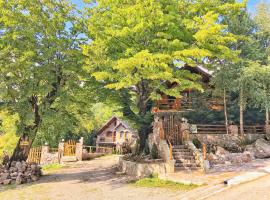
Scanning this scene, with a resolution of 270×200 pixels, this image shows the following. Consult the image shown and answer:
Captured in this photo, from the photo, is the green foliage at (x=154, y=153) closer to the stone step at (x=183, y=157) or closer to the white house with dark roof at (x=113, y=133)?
the stone step at (x=183, y=157)

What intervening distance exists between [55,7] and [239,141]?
1875 cm

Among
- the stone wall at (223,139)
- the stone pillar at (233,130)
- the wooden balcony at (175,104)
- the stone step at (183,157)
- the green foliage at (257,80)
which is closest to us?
the stone step at (183,157)

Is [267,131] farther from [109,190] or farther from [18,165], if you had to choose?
[18,165]

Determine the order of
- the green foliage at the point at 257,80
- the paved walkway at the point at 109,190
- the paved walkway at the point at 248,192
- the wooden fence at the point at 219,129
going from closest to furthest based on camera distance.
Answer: the paved walkway at the point at 248,192, the paved walkway at the point at 109,190, the green foliage at the point at 257,80, the wooden fence at the point at 219,129

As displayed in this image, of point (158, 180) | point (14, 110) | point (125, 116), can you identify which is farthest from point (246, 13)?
point (14, 110)

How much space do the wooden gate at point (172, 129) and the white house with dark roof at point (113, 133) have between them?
22412 millimetres

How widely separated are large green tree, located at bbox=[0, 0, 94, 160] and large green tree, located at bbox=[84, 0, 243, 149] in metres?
1.86

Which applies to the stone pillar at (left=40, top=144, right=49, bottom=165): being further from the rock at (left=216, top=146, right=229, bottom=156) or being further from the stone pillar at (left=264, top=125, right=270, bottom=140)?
the stone pillar at (left=264, top=125, right=270, bottom=140)

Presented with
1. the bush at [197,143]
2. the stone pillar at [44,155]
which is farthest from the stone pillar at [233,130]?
the stone pillar at [44,155]

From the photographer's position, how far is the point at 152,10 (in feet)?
Answer: 48.2

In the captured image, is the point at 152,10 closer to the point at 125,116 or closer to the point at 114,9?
the point at 114,9

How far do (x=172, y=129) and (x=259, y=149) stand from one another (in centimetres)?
781

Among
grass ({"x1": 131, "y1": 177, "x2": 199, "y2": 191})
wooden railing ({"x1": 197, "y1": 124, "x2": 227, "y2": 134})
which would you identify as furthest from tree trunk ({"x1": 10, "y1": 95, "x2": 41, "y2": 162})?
wooden railing ({"x1": 197, "y1": 124, "x2": 227, "y2": 134})

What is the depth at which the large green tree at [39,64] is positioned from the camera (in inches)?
604
